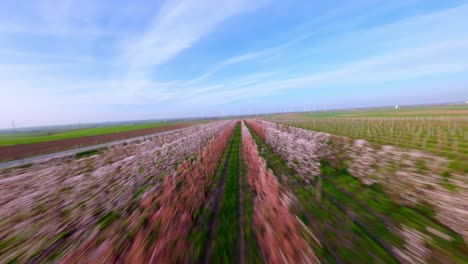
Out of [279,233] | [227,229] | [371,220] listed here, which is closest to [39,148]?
[227,229]

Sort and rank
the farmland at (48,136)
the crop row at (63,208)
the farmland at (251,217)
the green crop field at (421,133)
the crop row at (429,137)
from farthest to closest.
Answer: the farmland at (48,136), the green crop field at (421,133), the crop row at (429,137), the crop row at (63,208), the farmland at (251,217)

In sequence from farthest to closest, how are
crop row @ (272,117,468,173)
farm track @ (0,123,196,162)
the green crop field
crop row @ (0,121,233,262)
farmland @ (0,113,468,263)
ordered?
→ farm track @ (0,123,196,162) < the green crop field < crop row @ (272,117,468,173) < crop row @ (0,121,233,262) < farmland @ (0,113,468,263)

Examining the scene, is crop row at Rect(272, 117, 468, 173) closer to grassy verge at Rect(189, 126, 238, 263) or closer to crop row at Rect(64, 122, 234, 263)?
grassy verge at Rect(189, 126, 238, 263)

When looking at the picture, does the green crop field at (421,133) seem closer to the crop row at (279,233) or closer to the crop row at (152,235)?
the crop row at (279,233)

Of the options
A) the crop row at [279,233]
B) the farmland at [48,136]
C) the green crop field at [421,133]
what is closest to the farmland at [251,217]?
the crop row at [279,233]

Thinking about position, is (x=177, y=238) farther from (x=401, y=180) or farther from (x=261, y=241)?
(x=401, y=180)

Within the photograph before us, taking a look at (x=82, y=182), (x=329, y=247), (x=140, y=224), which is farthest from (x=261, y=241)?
(x=82, y=182)

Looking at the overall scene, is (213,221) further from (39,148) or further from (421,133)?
(39,148)

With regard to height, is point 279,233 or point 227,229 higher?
point 279,233

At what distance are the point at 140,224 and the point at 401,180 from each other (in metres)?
8.44

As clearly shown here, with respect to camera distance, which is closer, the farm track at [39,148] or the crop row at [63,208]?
the crop row at [63,208]

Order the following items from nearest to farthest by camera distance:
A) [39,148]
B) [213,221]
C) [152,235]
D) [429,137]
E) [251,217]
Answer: [152,235]
[213,221]
[251,217]
[429,137]
[39,148]

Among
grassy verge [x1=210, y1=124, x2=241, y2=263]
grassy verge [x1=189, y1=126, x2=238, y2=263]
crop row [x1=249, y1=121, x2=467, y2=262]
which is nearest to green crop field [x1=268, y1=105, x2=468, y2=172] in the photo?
crop row [x1=249, y1=121, x2=467, y2=262]

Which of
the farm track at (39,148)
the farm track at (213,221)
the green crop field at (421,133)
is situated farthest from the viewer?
the farm track at (39,148)
